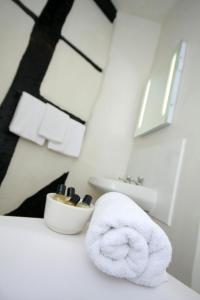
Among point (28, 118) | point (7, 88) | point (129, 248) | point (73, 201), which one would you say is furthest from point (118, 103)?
point (129, 248)

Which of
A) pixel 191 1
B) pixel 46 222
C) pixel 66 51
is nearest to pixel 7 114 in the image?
pixel 66 51

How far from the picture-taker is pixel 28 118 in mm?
1476

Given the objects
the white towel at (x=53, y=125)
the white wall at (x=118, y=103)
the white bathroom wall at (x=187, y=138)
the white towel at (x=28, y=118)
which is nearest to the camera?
the white bathroom wall at (x=187, y=138)

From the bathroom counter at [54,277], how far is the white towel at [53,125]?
113 cm

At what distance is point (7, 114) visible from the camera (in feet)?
4.76

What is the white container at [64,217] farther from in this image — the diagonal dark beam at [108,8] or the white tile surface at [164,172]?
the diagonal dark beam at [108,8]

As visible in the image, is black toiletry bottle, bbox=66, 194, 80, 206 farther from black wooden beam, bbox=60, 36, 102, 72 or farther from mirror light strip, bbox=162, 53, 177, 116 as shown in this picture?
black wooden beam, bbox=60, 36, 102, 72

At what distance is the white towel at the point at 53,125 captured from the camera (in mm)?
1542

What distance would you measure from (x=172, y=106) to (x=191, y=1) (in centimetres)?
109

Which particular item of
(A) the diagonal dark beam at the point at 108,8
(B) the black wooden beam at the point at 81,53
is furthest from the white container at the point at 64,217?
(A) the diagonal dark beam at the point at 108,8

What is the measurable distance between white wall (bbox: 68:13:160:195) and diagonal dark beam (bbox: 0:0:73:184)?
23.1 inches

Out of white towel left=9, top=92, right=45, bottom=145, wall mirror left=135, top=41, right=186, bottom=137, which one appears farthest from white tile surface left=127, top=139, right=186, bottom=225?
white towel left=9, top=92, right=45, bottom=145

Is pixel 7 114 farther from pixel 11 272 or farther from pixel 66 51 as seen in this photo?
pixel 11 272

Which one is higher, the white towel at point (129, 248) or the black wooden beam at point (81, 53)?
the black wooden beam at point (81, 53)
